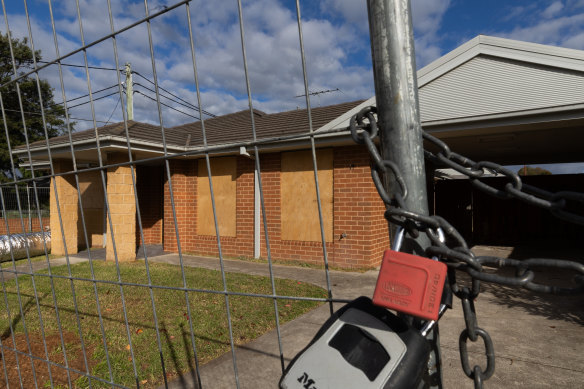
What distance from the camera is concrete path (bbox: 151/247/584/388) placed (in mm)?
3207

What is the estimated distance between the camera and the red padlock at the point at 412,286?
2.17 feet

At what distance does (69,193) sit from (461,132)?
10.1 m

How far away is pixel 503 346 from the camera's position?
12.9ft

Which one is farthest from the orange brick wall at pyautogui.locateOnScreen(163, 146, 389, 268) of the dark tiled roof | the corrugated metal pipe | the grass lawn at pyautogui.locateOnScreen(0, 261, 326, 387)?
the corrugated metal pipe

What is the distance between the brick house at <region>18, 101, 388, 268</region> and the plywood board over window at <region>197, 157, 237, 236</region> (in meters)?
0.03

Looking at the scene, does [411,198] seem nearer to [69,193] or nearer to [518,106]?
[518,106]

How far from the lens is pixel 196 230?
35.6ft

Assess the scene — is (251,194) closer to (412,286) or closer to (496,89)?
(496,89)

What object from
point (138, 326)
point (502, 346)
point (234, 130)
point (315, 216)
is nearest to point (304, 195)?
point (315, 216)

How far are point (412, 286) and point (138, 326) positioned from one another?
4.59 meters

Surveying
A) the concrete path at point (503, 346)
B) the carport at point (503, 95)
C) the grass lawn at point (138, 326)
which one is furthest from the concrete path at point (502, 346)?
the carport at point (503, 95)

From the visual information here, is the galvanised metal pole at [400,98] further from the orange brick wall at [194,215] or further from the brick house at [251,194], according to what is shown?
the orange brick wall at [194,215]

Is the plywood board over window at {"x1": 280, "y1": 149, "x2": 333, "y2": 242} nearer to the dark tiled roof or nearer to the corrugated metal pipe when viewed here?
the dark tiled roof

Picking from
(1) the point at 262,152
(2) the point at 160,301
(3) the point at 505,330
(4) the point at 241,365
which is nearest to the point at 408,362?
(4) the point at 241,365
